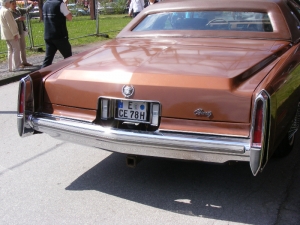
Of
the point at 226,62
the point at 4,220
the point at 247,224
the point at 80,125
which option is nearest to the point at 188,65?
the point at 226,62

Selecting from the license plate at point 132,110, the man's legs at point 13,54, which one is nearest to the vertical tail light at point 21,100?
the license plate at point 132,110

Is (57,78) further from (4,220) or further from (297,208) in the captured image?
(297,208)

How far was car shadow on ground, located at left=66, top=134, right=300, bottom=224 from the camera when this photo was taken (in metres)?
3.59

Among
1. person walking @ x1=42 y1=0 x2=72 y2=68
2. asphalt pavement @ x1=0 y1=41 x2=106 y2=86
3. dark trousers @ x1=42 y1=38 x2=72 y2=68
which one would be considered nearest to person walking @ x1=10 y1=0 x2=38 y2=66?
asphalt pavement @ x1=0 y1=41 x2=106 y2=86

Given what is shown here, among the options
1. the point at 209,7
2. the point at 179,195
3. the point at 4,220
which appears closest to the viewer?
the point at 4,220

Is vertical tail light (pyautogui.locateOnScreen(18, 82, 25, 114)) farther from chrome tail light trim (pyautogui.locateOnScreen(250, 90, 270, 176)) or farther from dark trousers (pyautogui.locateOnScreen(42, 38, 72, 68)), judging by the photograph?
dark trousers (pyautogui.locateOnScreen(42, 38, 72, 68))

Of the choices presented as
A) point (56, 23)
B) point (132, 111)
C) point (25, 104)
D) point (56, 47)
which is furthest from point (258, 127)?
point (56, 47)

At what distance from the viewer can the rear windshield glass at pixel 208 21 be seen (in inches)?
184

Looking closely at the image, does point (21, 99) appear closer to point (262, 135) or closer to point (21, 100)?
point (21, 100)

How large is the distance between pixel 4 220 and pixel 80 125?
97 centimetres

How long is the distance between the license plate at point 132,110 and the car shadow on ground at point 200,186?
712 millimetres

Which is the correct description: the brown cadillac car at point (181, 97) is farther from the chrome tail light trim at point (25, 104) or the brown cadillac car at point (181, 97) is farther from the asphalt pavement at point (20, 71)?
the asphalt pavement at point (20, 71)

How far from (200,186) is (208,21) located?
6.24 ft

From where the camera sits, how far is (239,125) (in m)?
3.28
